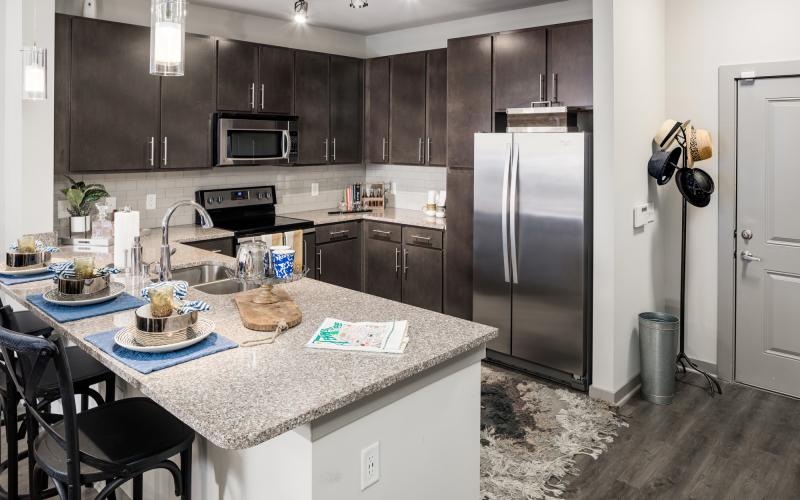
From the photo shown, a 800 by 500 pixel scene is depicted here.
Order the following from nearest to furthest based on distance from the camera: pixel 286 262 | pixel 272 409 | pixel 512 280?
1. pixel 272 409
2. pixel 286 262
3. pixel 512 280

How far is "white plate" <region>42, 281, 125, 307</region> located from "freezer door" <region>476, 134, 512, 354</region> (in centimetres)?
252

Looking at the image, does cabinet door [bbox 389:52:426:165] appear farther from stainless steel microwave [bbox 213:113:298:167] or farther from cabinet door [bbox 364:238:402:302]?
stainless steel microwave [bbox 213:113:298:167]

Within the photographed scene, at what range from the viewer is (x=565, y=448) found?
3141 millimetres

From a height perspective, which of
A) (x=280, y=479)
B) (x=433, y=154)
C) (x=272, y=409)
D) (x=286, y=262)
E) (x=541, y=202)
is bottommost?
(x=280, y=479)

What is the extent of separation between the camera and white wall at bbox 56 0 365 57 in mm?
4297

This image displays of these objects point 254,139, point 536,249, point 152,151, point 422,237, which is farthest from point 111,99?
point 536,249

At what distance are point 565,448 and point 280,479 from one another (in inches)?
76.4

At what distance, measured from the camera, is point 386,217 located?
535cm

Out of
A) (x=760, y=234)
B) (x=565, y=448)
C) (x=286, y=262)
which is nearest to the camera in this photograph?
(x=286, y=262)

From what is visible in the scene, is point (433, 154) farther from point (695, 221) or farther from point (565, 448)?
point (565, 448)

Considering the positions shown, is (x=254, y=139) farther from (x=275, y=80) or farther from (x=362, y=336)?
(x=362, y=336)

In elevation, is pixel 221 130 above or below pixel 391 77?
below

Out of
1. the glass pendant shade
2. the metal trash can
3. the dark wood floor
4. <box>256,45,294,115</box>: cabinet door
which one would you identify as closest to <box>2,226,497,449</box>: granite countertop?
the glass pendant shade

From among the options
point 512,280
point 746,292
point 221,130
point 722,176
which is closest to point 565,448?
point 512,280
